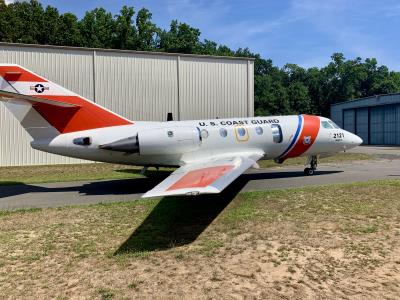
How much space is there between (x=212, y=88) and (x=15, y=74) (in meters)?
18.3

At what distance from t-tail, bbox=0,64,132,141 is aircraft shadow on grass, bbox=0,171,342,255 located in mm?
2792

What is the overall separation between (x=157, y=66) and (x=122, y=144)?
1626cm

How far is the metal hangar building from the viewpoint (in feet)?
196

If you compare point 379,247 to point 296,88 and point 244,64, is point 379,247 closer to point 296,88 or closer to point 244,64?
point 244,64

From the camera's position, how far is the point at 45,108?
16.0 m

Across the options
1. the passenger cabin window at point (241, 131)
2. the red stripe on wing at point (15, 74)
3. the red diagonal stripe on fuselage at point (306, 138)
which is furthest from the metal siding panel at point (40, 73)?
the red diagonal stripe on fuselage at point (306, 138)

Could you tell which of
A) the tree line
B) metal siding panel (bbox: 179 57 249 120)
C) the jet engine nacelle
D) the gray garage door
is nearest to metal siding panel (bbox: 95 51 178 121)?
metal siding panel (bbox: 179 57 249 120)

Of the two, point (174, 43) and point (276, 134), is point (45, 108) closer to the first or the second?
point (276, 134)

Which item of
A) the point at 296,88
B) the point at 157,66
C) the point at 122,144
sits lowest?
the point at 122,144

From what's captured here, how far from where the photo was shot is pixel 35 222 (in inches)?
443

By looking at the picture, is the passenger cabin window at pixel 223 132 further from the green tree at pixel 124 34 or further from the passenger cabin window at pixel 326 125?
the green tree at pixel 124 34

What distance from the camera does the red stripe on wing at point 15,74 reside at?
51.6ft

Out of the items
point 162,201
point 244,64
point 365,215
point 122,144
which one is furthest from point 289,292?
point 244,64

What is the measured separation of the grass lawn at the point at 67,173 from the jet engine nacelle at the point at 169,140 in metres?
5.47
